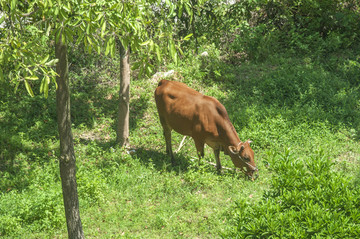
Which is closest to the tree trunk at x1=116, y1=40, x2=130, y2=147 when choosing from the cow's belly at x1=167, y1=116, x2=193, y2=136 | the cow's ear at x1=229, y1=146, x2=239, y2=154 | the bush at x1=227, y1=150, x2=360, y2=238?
the cow's belly at x1=167, y1=116, x2=193, y2=136

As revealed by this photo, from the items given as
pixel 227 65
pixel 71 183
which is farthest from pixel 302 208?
pixel 227 65

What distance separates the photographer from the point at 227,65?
14016 mm

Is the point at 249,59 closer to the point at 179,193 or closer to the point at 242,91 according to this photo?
the point at 242,91

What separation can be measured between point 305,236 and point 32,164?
6.53m

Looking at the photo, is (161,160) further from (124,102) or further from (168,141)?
(124,102)

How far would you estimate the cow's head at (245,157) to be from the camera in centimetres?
864

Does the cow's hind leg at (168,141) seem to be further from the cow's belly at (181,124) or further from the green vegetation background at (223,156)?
the cow's belly at (181,124)

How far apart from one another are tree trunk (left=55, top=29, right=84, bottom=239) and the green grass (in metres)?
0.96

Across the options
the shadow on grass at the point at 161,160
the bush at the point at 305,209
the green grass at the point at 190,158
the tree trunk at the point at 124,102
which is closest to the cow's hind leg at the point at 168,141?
the shadow on grass at the point at 161,160

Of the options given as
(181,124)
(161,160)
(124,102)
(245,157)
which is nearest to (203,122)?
(181,124)

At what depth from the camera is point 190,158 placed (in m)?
9.91

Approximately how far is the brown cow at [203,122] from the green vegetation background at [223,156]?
446 millimetres

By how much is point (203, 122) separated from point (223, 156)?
4.42ft

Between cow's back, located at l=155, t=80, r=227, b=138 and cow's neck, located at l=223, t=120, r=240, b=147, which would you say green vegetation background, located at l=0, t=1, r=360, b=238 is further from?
cow's back, located at l=155, t=80, r=227, b=138
